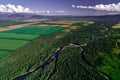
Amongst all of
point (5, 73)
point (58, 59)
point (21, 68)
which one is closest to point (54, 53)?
point (58, 59)

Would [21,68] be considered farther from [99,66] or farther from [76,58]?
[99,66]

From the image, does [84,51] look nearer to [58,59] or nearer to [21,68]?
[58,59]

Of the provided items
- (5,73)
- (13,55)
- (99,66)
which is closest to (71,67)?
(99,66)

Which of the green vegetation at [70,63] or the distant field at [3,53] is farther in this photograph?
the distant field at [3,53]

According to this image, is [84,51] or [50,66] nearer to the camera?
[50,66]

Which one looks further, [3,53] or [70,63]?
[3,53]

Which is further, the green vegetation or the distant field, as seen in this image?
the distant field

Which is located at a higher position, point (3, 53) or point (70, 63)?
point (70, 63)

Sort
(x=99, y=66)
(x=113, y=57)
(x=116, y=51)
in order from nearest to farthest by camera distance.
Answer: (x=99, y=66)
(x=113, y=57)
(x=116, y=51)

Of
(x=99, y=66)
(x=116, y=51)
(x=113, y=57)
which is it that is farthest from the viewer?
(x=116, y=51)
